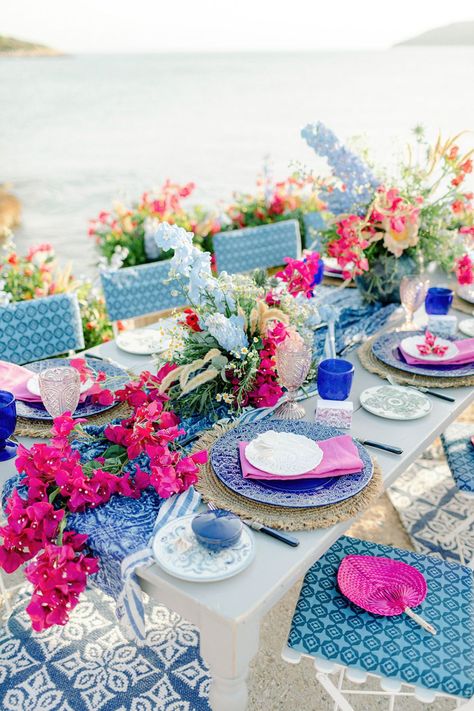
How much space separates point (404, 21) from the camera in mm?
37219

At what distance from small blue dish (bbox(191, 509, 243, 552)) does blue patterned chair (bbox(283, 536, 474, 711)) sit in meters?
0.42

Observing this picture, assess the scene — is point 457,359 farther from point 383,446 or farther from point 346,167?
point 346,167

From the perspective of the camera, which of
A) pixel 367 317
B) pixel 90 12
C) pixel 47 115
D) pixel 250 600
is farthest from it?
pixel 90 12

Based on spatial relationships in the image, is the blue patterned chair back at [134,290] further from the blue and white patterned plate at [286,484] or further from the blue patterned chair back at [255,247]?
the blue and white patterned plate at [286,484]

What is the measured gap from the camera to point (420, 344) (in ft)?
6.93

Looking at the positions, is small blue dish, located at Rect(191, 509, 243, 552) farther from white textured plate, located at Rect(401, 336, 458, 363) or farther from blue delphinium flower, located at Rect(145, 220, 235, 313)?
white textured plate, located at Rect(401, 336, 458, 363)

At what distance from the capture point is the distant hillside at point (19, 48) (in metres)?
47.2

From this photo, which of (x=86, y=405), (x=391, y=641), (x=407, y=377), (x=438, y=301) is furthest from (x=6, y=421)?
(x=438, y=301)

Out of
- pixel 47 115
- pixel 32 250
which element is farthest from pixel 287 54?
pixel 32 250

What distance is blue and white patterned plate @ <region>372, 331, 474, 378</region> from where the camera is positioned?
1.97m

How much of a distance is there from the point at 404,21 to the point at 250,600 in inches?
1657

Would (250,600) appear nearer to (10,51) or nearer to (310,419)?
(310,419)

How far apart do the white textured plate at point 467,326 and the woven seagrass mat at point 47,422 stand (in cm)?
125

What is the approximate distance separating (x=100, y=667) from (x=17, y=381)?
917 millimetres
